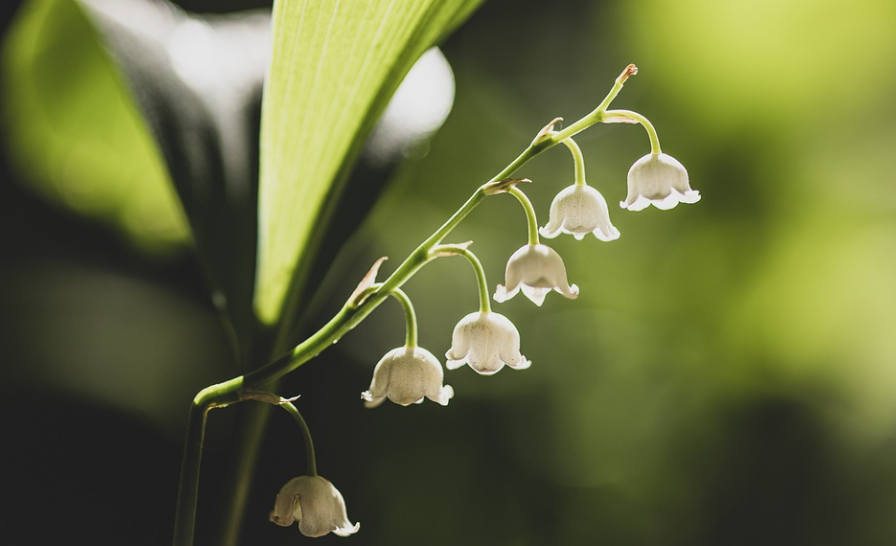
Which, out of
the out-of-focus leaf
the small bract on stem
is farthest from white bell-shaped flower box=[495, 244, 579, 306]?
the out-of-focus leaf

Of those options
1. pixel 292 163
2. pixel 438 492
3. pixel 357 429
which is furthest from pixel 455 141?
pixel 292 163

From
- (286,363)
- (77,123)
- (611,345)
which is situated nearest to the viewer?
(286,363)

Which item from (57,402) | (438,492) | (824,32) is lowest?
(438,492)

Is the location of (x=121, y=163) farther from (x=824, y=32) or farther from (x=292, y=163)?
(x=824, y=32)

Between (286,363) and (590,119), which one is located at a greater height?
(590,119)

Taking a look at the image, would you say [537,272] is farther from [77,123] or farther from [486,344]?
[77,123]

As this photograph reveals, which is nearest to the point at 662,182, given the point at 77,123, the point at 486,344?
the point at 486,344

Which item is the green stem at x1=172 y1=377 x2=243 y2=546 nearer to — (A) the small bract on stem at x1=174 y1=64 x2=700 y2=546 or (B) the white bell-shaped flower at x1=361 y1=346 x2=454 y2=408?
Result: (A) the small bract on stem at x1=174 y1=64 x2=700 y2=546
